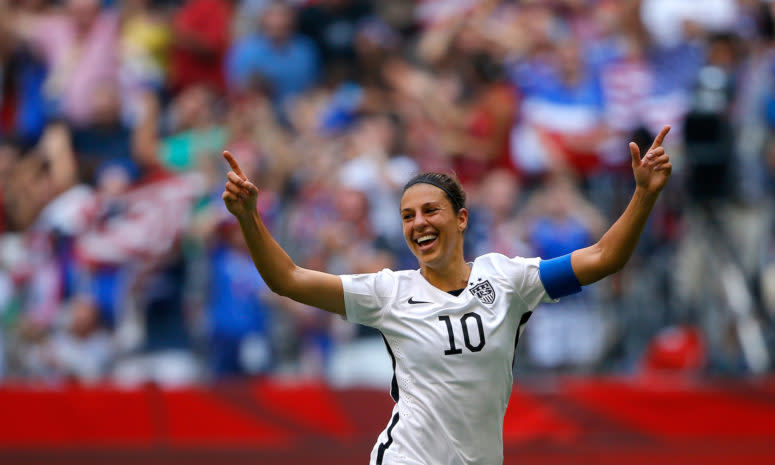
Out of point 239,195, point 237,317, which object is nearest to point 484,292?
point 239,195

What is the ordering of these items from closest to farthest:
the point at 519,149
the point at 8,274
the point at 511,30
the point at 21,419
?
the point at 21,419 → the point at 8,274 → the point at 519,149 → the point at 511,30

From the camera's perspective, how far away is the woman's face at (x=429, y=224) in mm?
5035

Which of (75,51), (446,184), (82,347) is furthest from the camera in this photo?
(75,51)

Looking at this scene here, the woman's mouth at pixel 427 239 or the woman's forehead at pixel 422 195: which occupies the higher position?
the woman's forehead at pixel 422 195

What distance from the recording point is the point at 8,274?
33.2ft

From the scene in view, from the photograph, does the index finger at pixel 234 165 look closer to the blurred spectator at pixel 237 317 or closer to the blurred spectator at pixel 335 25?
the blurred spectator at pixel 237 317

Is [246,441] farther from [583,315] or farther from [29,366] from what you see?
[583,315]

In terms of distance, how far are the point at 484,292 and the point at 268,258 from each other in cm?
94

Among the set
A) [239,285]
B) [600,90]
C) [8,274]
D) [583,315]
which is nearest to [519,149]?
[600,90]

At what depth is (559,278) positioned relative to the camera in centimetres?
503

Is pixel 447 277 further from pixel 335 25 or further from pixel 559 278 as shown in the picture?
pixel 335 25

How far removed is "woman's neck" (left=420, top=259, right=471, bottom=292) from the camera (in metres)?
5.13

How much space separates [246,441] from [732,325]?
4030 millimetres

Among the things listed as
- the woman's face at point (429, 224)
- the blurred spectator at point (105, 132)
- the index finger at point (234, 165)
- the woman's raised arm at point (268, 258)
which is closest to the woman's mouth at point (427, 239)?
the woman's face at point (429, 224)
